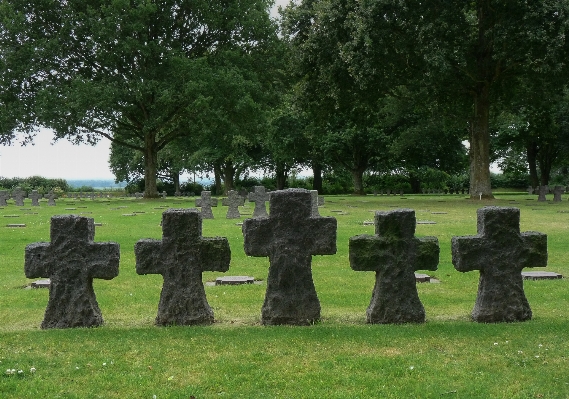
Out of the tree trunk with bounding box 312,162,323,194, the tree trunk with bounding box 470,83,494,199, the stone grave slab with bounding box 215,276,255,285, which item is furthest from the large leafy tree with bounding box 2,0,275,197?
the stone grave slab with bounding box 215,276,255,285

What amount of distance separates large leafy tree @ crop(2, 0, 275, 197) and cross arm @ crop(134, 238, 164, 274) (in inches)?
1153

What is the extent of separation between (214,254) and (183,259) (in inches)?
14.0

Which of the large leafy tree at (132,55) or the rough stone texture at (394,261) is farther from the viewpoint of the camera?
the large leafy tree at (132,55)

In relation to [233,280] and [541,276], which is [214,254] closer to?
[233,280]

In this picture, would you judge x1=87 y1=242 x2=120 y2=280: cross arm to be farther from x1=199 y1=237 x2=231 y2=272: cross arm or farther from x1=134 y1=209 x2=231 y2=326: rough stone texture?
x1=199 y1=237 x2=231 y2=272: cross arm

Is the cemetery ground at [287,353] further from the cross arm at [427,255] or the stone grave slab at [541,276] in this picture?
the stone grave slab at [541,276]

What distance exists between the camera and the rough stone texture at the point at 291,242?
6836 millimetres

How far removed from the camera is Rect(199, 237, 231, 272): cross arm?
682 centimetres

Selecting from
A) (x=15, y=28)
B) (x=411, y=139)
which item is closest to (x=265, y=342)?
(x=15, y=28)

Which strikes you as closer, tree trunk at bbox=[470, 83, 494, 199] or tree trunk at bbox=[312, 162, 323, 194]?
tree trunk at bbox=[470, 83, 494, 199]

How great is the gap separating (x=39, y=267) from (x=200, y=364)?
2.60 m

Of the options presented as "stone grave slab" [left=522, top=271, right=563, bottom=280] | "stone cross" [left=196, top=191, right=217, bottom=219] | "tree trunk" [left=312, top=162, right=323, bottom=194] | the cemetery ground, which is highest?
"tree trunk" [left=312, top=162, right=323, bottom=194]

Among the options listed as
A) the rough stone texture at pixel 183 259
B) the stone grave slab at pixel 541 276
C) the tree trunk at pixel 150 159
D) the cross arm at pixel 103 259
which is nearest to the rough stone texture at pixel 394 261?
the rough stone texture at pixel 183 259

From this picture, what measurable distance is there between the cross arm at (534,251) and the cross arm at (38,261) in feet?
17.8
